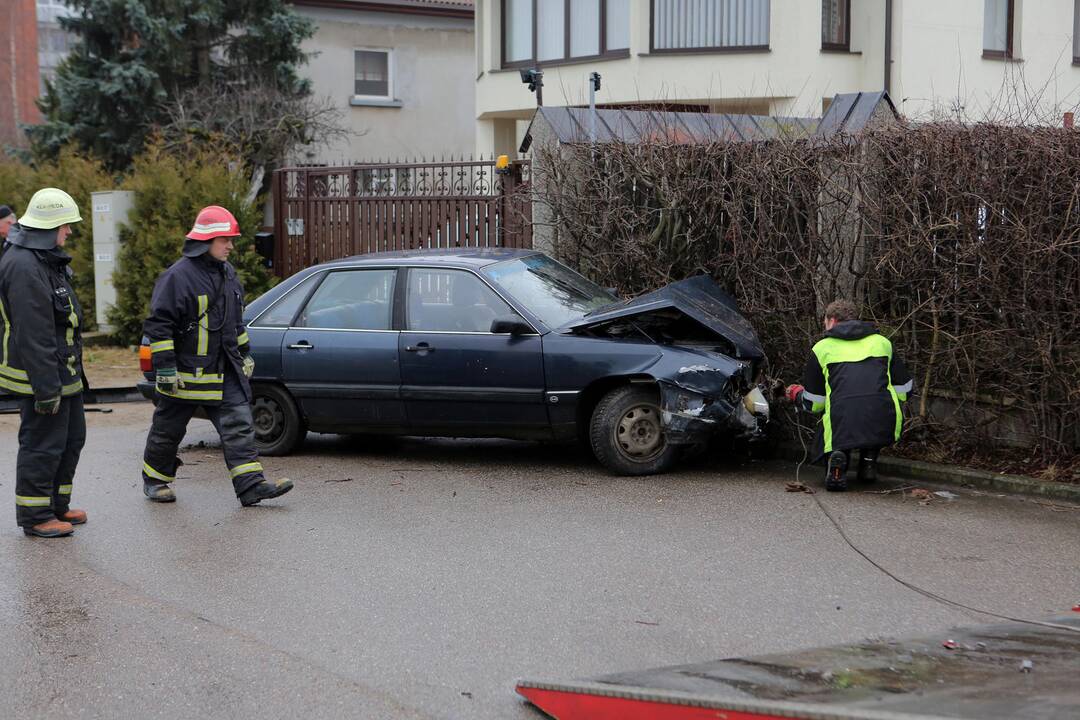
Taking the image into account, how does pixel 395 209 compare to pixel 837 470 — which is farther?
pixel 395 209

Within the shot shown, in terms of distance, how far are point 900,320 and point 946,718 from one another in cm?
576

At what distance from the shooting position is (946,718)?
3365mm

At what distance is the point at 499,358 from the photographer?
877 cm

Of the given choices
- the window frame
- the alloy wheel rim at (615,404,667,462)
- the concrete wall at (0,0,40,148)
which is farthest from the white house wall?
the concrete wall at (0,0,40,148)

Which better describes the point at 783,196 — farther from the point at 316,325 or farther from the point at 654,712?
the point at 654,712

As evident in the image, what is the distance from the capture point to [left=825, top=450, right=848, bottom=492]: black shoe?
808cm

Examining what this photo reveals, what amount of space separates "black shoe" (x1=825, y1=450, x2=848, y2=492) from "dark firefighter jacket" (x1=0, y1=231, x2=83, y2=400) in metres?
4.65

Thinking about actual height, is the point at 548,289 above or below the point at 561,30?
below

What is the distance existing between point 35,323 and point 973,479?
5785 millimetres

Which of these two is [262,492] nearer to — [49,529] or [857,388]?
[49,529]

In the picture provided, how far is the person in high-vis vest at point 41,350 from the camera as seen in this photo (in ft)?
22.6

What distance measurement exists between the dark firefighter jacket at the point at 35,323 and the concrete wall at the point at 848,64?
37.2ft

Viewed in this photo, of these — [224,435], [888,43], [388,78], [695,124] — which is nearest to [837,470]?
[224,435]

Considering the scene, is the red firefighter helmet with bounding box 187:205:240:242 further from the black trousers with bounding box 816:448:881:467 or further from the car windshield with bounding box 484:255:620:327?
the black trousers with bounding box 816:448:881:467
